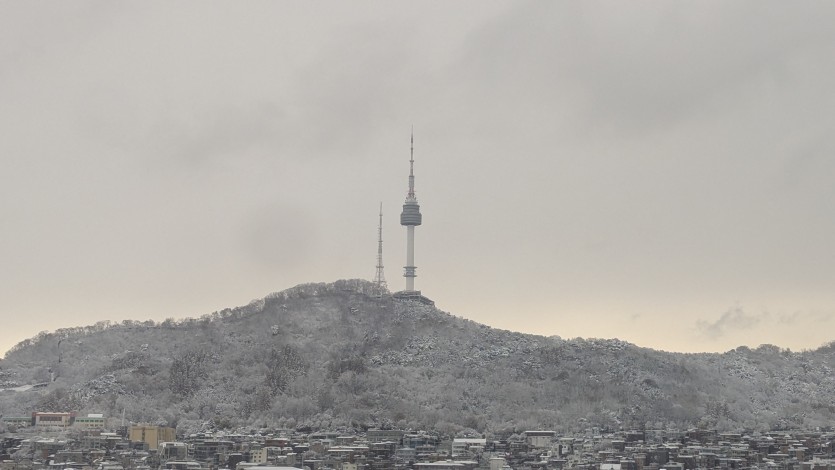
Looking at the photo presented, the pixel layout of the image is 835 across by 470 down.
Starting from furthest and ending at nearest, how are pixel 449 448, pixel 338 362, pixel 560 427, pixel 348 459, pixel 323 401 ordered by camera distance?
1. pixel 338 362
2. pixel 323 401
3. pixel 560 427
4. pixel 449 448
5. pixel 348 459

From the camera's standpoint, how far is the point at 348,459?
135250mm

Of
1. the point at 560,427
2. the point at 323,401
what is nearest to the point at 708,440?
the point at 560,427

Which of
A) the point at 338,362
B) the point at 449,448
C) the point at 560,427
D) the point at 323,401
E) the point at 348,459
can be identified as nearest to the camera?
the point at 348,459

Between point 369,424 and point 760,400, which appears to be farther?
point 760,400

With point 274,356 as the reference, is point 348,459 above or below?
below

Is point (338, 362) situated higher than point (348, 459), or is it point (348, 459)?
point (338, 362)

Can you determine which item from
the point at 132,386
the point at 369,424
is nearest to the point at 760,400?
the point at 369,424

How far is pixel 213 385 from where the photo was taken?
191625 millimetres

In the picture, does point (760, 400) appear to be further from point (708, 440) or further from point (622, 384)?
point (708, 440)

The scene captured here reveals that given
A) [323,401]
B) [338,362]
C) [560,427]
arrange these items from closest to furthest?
[560,427], [323,401], [338,362]

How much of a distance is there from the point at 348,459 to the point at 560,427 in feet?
124

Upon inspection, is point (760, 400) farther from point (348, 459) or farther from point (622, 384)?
point (348, 459)

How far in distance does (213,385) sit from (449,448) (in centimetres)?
5028

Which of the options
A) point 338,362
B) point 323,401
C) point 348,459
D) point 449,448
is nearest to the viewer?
A: point 348,459
